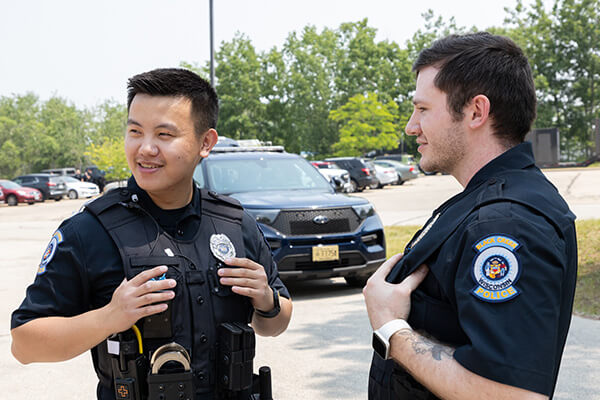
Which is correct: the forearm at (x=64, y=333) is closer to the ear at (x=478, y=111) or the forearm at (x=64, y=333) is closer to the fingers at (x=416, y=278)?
the fingers at (x=416, y=278)

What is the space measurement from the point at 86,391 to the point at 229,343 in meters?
Answer: 3.35

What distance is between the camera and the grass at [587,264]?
7.02 meters

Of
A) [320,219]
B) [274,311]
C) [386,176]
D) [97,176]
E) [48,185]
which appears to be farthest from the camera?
[97,176]

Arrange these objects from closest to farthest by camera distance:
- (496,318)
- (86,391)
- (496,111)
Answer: (496,318) → (496,111) → (86,391)

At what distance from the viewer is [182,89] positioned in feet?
7.57

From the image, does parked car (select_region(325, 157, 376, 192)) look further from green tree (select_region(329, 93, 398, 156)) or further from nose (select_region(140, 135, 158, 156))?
nose (select_region(140, 135, 158, 156))

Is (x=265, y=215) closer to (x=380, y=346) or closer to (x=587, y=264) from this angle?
(x=587, y=264)

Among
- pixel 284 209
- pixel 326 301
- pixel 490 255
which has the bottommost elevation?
pixel 326 301

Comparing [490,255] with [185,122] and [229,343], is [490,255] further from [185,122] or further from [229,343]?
[185,122]

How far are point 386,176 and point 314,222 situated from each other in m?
28.7

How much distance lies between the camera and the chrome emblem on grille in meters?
7.92

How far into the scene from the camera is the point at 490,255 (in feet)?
5.16

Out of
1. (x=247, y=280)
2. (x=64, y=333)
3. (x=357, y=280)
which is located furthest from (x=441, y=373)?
(x=357, y=280)

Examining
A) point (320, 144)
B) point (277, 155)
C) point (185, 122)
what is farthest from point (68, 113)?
point (185, 122)
